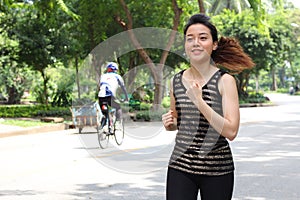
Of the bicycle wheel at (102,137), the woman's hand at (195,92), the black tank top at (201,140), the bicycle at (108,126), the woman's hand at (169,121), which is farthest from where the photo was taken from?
the bicycle at (108,126)

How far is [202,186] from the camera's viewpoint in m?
3.15

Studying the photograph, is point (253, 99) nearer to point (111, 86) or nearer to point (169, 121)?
point (111, 86)

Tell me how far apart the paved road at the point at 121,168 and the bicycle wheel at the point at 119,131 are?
0.19m

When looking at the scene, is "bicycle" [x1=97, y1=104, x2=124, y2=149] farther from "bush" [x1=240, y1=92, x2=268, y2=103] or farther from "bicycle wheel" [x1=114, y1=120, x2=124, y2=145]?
"bush" [x1=240, y1=92, x2=268, y2=103]

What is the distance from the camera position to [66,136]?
14484 mm

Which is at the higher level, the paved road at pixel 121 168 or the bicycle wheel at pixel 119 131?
the bicycle wheel at pixel 119 131

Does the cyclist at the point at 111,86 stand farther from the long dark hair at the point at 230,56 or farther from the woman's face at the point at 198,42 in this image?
the woman's face at the point at 198,42

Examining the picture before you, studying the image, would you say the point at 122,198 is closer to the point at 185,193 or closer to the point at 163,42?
the point at 185,193

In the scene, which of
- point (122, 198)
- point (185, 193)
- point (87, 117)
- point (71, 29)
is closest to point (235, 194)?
point (122, 198)

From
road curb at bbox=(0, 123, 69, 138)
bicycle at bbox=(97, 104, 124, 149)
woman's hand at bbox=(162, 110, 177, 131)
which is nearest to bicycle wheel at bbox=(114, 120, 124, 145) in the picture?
bicycle at bbox=(97, 104, 124, 149)

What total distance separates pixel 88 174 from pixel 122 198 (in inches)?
69.8

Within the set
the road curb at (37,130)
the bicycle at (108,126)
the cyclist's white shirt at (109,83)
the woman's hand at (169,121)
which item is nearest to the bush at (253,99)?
the road curb at (37,130)

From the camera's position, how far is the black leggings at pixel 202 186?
3117mm

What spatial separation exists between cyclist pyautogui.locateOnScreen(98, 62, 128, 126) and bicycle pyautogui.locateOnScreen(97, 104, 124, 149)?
10 cm
